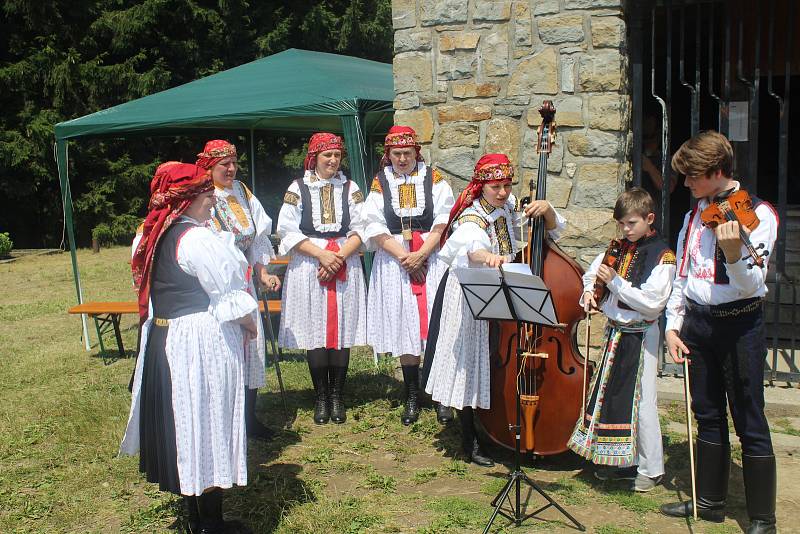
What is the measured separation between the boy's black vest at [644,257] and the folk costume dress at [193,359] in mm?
1755

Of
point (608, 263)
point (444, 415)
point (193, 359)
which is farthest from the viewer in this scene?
point (444, 415)

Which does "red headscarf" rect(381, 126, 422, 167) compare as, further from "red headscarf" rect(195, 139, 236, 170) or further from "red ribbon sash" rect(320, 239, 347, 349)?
"red headscarf" rect(195, 139, 236, 170)

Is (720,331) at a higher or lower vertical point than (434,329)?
higher

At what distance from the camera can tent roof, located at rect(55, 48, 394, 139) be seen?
6.89 meters

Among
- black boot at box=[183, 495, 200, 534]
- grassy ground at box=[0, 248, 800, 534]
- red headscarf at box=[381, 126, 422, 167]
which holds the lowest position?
grassy ground at box=[0, 248, 800, 534]

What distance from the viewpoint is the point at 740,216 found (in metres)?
3.01

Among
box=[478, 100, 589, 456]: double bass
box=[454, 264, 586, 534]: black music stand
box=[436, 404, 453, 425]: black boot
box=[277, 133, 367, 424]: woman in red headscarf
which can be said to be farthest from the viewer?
box=[277, 133, 367, 424]: woman in red headscarf

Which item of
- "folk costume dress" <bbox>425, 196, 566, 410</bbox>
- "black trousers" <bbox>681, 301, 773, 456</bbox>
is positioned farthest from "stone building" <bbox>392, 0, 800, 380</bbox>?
"black trousers" <bbox>681, 301, 773, 456</bbox>

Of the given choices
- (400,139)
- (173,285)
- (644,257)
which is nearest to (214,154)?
(400,139)

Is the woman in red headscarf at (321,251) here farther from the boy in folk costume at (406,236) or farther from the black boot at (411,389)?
the black boot at (411,389)

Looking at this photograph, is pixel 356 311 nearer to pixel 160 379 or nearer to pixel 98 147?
pixel 160 379

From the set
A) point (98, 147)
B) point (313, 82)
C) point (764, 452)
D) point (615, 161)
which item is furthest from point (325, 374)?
point (98, 147)

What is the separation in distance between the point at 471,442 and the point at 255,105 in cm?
403

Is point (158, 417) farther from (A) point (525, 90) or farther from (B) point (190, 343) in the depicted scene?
(A) point (525, 90)
